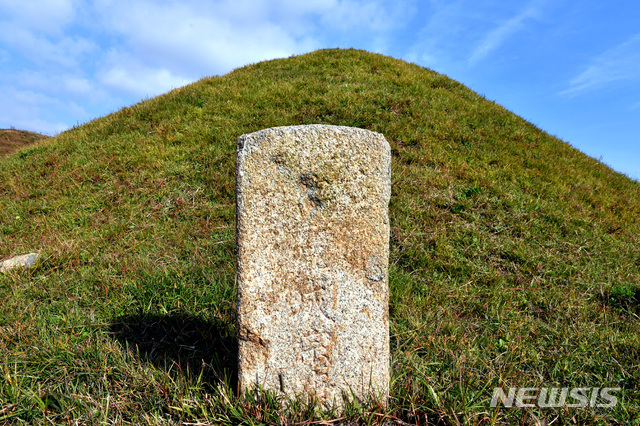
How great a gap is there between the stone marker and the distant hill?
18.4m

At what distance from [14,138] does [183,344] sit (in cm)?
2211

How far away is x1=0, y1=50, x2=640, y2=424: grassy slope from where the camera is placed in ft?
8.49

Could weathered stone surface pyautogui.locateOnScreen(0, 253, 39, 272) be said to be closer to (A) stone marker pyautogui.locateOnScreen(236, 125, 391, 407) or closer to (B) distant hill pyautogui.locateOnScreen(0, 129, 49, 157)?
(A) stone marker pyautogui.locateOnScreen(236, 125, 391, 407)

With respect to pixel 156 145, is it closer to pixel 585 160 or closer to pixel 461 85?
pixel 461 85

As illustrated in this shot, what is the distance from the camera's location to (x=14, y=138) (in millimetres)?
18578

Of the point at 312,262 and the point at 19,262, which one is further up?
the point at 312,262

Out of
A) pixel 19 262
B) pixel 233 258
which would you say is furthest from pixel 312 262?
pixel 19 262

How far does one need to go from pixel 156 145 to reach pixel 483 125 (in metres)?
8.21

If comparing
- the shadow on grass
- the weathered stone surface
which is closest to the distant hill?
the weathered stone surface

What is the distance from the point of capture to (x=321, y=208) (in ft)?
7.66

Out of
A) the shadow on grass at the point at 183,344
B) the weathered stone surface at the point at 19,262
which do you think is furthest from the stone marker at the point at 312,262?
the weathered stone surface at the point at 19,262

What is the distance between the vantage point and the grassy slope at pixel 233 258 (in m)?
2.59

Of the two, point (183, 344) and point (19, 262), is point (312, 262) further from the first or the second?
point (19, 262)

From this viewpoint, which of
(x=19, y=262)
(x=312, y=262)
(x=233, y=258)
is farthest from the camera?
(x=19, y=262)
